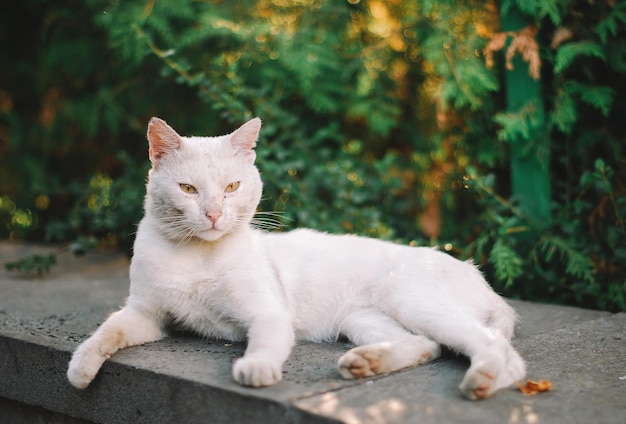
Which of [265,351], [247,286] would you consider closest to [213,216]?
[247,286]

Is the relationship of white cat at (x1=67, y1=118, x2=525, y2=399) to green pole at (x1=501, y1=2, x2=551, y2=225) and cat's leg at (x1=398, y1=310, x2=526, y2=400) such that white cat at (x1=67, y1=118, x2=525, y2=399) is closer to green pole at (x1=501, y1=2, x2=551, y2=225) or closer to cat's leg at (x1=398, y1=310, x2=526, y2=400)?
cat's leg at (x1=398, y1=310, x2=526, y2=400)

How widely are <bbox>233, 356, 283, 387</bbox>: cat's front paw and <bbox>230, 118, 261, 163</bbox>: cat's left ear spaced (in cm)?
A: 87

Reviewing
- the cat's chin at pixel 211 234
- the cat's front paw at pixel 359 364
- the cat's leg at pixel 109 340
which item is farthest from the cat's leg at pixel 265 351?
the cat's leg at pixel 109 340

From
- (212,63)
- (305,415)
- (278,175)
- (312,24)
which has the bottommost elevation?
(305,415)

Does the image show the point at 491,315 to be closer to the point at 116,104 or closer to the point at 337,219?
the point at 337,219

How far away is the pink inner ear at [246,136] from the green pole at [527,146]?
5.46ft

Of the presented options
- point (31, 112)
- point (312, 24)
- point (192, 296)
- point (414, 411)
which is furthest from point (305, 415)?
point (31, 112)

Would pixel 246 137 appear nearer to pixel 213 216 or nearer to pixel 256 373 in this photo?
pixel 213 216

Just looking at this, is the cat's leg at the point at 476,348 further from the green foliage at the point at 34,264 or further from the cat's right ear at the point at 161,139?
the green foliage at the point at 34,264

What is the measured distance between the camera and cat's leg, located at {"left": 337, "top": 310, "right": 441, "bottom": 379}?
1953 mm

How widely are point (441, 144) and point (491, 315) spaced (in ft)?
6.80

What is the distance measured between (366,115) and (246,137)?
7.47 ft

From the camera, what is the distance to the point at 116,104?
194 inches

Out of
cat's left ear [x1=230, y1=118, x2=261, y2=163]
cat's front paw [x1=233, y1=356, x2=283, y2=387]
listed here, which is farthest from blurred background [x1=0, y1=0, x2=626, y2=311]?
cat's front paw [x1=233, y1=356, x2=283, y2=387]
